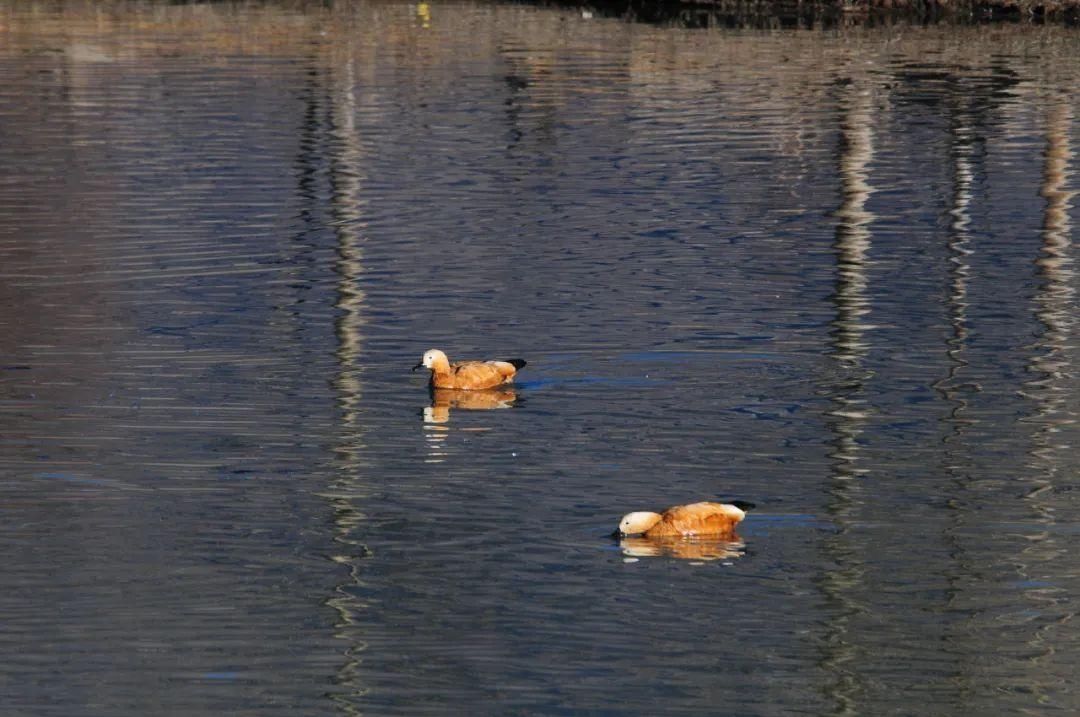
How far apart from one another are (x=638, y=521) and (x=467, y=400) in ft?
11.6

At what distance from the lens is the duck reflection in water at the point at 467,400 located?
1388 cm

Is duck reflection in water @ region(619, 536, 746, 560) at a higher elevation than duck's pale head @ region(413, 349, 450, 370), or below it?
below

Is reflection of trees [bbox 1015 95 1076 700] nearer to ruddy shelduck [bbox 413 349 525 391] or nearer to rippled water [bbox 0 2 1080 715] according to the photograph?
rippled water [bbox 0 2 1080 715]

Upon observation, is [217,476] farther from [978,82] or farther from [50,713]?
[978,82]

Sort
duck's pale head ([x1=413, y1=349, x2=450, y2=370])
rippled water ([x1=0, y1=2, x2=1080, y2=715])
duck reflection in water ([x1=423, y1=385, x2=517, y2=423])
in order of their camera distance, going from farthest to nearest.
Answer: duck's pale head ([x1=413, y1=349, x2=450, y2=370]) → duck reflection in water ([x1=423, y1=385, x2=517, y2=423]) → rippled water ([x1=0, y1=2, x2=1080, y2=715])

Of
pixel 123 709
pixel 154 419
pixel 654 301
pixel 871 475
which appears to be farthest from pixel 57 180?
pixel 123 709

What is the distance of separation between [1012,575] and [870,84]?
25184 millimetres

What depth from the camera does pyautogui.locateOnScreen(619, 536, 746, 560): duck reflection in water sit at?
1063 cm

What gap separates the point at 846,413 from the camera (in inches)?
530

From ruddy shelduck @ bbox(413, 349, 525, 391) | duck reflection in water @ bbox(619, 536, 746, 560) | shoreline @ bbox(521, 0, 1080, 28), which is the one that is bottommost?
duck reflection in water @ bbox(619, 536, 746, 560)

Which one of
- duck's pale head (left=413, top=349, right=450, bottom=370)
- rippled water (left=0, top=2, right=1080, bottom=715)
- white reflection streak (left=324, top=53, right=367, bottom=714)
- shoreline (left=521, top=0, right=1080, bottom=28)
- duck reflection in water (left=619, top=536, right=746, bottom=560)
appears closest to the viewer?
rippled water (left=0, top=2, right=1080, bottom=715)

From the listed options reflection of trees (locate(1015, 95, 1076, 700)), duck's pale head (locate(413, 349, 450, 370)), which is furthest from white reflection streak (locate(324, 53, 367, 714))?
reflection of trees (locate(1015, 95, 1076, 700))

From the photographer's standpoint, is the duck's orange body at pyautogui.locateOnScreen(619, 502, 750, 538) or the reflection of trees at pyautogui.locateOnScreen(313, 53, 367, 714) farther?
the duck's orange body at pyautogui.locateOnScreen(619, 502, 750, 538)

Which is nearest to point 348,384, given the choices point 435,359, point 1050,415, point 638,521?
point 435,359
